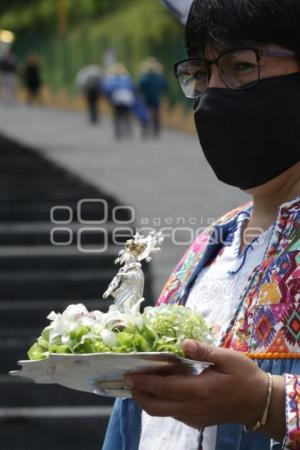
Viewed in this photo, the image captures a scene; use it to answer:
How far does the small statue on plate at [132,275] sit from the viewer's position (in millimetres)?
2476

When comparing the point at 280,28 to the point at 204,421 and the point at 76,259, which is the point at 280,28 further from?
the point at 76,259

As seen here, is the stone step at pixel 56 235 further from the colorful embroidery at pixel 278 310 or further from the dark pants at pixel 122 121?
the dark pants at pixel 122 121

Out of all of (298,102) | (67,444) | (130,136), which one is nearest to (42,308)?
(67,444)

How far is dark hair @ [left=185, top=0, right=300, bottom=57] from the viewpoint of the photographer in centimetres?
257

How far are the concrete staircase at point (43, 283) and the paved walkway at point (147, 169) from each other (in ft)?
1.41

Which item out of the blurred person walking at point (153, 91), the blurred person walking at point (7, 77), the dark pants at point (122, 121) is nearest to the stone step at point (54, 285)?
the dark pants at point (122, 121)

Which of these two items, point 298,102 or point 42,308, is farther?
point 42,308

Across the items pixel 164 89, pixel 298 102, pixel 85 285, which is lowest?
pixel 85 285

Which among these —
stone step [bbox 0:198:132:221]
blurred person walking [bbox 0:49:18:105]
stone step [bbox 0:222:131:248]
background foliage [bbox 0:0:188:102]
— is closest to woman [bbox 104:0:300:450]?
stone step [bbox 0:222:131:248]

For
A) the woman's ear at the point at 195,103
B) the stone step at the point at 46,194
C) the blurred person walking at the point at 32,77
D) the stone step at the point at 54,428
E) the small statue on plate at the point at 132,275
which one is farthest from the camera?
the blurred person walking at the point at 32,77

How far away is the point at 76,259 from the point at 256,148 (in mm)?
9038

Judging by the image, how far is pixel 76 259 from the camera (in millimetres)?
11594

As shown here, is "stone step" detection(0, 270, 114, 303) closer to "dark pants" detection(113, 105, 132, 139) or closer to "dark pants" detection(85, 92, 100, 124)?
"dark pants" detection(113, 105, 132, 139)

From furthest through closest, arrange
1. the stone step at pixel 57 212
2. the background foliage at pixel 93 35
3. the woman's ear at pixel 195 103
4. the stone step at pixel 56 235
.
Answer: the background foliage at pixel 93 35 → the stone step at pixel 57 212 → the stone step at pixel 56 235 → the woman's ear at pixel 195 103
